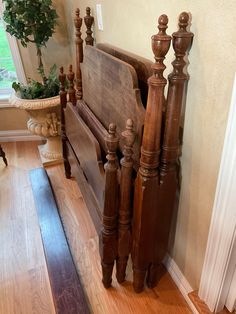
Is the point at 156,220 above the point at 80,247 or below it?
above

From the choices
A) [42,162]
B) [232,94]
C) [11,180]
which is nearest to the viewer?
[232,94]

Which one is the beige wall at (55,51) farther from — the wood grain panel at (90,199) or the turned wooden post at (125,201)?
the turned wooden post at (125,201)

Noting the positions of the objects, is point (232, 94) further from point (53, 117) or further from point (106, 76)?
point (53, 117)

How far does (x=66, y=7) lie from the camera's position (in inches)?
87.0

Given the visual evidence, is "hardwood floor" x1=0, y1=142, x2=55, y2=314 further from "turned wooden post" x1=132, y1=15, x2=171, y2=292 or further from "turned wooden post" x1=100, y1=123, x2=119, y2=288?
"turned wooden post" x1=132, y1=15, x2=171, y2=292

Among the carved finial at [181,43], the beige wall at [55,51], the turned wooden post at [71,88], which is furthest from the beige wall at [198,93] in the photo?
the beige wall at [55,51]

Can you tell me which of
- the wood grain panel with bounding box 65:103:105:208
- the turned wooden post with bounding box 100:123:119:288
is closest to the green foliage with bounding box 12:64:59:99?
the wood grain panel with bounding box 65:103:105:208

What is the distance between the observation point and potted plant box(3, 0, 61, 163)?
1.80m

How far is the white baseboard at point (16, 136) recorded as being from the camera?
271 cm

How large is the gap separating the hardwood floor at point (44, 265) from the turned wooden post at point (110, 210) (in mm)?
127

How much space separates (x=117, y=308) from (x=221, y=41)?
1.17 m

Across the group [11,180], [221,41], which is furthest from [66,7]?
[221,41]

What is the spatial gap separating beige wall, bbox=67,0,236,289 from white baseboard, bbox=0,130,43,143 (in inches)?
70.8

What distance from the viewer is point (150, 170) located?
0.90m
